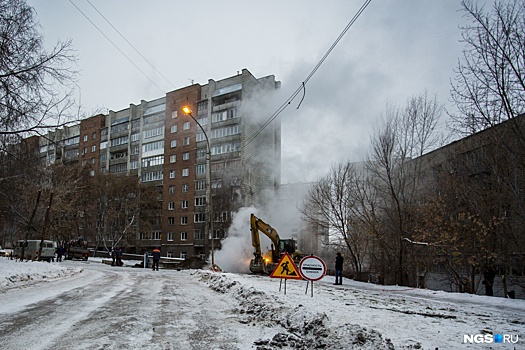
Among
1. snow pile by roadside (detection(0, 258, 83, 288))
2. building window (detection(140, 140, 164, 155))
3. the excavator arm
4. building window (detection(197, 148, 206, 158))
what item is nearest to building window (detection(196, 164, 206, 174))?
building window (detection(197, 148, 206, 158))

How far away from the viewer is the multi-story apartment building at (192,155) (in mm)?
44469

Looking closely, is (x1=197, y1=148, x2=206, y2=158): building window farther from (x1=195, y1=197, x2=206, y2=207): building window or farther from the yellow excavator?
the yellow excavator

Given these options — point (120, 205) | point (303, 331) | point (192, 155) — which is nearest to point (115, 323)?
point (303, 331)

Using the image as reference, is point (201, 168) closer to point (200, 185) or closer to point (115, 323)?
point (200, 185)

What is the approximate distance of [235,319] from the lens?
7.73 metres

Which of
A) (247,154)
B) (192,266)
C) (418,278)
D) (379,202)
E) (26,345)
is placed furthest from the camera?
(247,154)

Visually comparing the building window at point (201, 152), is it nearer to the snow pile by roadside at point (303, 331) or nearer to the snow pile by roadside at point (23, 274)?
the snow pile by roadside at point (23, 274)

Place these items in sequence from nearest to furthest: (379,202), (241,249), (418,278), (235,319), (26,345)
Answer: (26,345), (235,319), (418,278), (379,202), (241,249)

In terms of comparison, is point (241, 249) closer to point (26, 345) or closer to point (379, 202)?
point (379, 202)

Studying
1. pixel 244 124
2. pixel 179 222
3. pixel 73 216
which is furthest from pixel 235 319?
pixel 179 222

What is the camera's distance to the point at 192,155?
5834cm

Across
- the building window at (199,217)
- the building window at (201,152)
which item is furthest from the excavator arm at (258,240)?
the building window at (201,152)

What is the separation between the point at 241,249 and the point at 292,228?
679cm

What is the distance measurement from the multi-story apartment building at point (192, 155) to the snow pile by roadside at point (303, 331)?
30.2 meters
